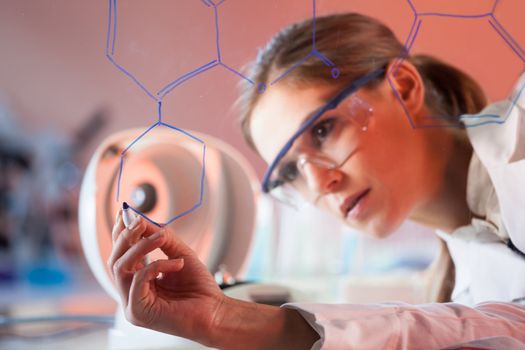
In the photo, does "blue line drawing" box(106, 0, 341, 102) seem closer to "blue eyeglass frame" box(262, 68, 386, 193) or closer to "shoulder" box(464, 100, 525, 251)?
"blue eyeglass frame" box(262, 68, 386, 193)

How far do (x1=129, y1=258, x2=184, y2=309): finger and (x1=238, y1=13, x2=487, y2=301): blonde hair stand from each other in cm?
15

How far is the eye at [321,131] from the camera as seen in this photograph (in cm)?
53

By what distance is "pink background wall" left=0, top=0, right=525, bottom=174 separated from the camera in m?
0.43

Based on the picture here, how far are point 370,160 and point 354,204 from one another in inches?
2.0

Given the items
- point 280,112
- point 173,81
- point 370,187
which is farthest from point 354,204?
point 173,81

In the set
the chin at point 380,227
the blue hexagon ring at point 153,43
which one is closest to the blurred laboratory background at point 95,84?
the blue hexagon ring at point 153,43

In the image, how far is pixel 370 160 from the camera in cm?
54

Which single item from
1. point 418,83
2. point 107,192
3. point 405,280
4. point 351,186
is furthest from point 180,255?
point 405,280

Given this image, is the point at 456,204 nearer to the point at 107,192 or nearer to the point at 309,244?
the point at 309,244

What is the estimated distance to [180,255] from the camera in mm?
422

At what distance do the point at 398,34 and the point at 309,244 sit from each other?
0.36 metres

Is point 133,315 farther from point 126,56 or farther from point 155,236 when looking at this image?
point 126,56

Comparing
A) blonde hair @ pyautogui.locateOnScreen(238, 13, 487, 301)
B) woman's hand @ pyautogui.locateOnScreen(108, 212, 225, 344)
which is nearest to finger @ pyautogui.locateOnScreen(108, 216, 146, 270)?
woman's hand @ pyautogui.locateOnScreen(108, 212, 225, 344)

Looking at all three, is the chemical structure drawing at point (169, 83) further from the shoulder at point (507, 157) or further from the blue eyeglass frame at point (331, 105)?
the shoulder at point (507, 157)
